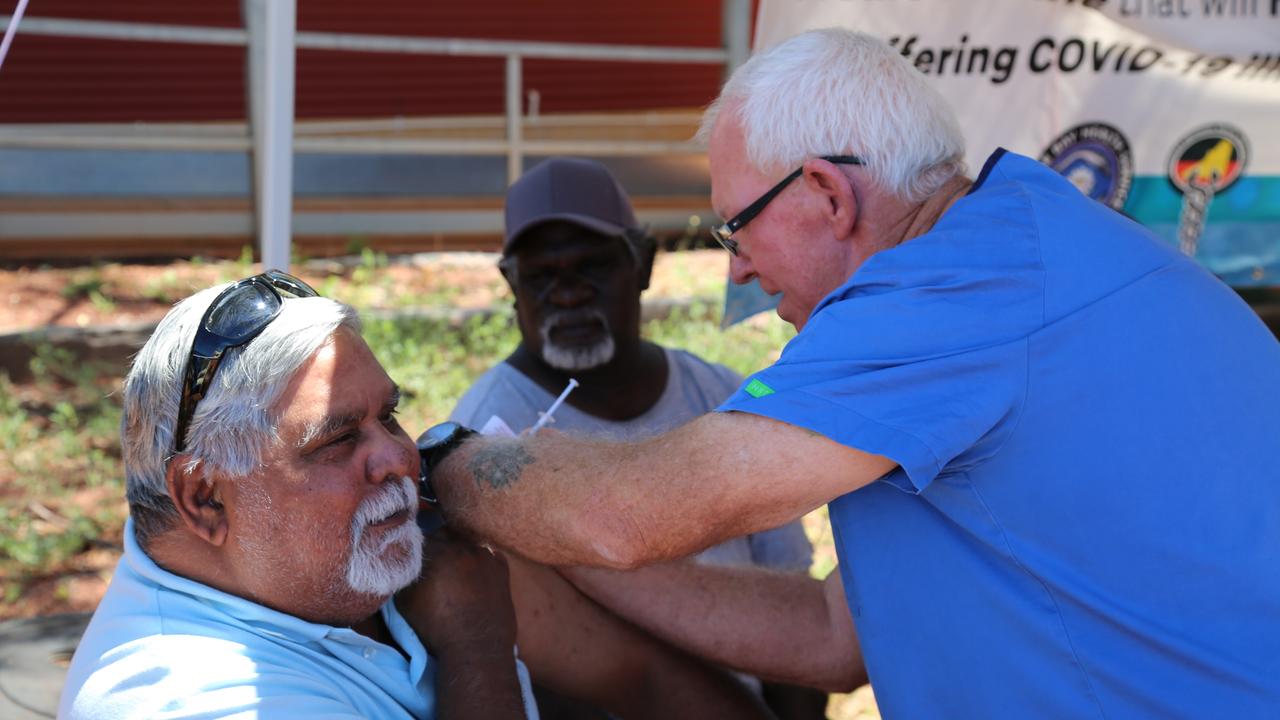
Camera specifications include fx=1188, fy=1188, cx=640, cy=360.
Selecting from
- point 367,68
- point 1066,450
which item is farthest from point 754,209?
point 367,68

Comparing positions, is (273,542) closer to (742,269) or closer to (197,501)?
(197,501)

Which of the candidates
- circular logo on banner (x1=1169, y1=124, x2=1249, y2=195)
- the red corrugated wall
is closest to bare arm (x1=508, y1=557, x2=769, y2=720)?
circular logo on banner (x1=1169, y1=124, x2=1249, y2=195)

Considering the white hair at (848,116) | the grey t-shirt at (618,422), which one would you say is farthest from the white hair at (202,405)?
the grey t-shirt at (618,422)

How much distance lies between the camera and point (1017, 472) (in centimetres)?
162

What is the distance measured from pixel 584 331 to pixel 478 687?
130 centimetres

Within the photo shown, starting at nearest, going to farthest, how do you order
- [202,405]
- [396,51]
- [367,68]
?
1. [202,405]
2. [396,51]
3. [367,68]

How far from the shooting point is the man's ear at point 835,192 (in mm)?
1841

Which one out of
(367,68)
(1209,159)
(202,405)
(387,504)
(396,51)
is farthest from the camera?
(367,68)

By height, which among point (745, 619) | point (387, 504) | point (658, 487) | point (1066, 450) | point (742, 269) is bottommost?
point (745, 619)

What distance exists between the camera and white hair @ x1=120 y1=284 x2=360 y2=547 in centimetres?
178

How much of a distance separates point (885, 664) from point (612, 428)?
1312mm

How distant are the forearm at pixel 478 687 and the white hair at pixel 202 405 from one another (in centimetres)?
47

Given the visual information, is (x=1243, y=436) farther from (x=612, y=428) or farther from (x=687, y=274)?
(x=687, y=274)

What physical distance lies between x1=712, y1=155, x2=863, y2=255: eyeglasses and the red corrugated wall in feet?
27.5
